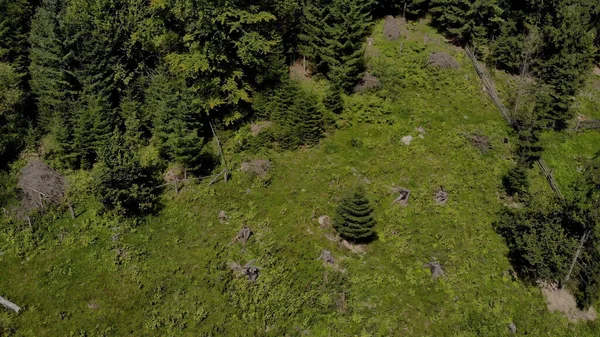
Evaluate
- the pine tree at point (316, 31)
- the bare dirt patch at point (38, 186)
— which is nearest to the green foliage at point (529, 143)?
the pine tree at point (316, 31)

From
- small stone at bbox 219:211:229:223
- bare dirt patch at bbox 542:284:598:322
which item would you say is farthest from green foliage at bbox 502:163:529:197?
small stone at bbox 219:211:229:223

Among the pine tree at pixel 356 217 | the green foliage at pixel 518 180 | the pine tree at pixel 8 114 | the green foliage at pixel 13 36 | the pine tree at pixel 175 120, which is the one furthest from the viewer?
the green foliage at pixel 13 36

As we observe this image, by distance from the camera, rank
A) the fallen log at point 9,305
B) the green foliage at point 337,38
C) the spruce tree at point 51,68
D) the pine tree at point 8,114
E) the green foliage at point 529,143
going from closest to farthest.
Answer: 1. the fallen log at point 9,305
2. the green foliage at point 529,143
3. the pine tree at point 8,114
4. the spruce tree at point 51,68
5. the green foliage at point 337,38

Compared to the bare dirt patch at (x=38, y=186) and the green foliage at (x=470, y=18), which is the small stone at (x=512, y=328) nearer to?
the green foliage at (x=470, y=18)

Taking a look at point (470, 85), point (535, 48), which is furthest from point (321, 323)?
point (535, 48)

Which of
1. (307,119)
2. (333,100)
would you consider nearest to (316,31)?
(333,100)

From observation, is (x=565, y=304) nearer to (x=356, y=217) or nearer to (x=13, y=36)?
(x=356, y=217)
